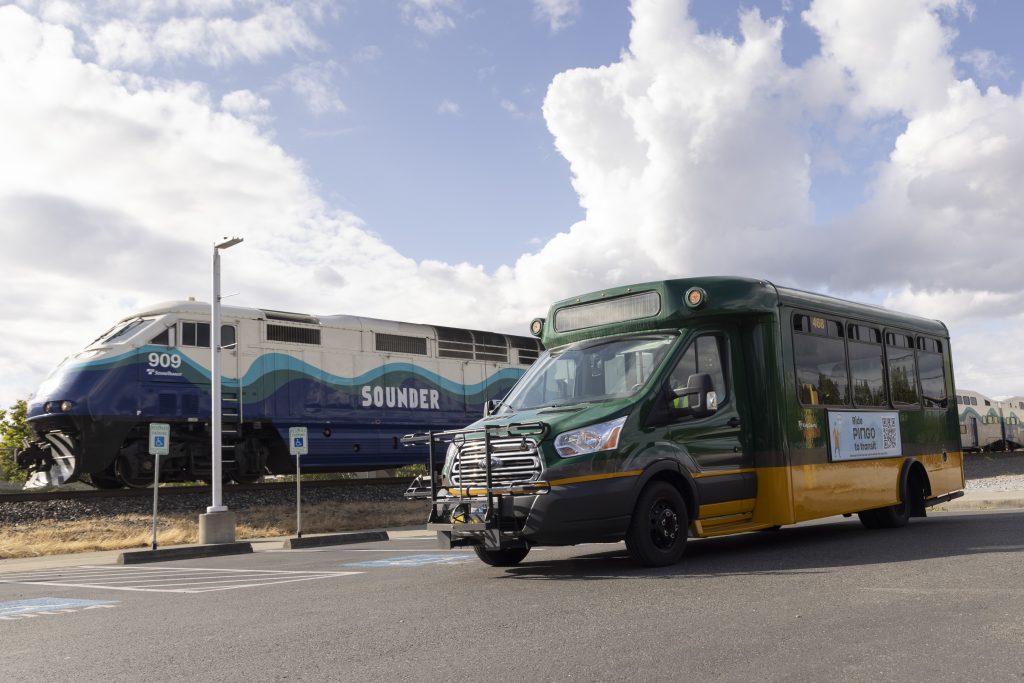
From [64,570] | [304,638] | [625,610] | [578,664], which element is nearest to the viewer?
[578,664]

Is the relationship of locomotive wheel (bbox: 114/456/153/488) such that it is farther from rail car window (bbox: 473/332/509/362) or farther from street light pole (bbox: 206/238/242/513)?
rail car window (bbox: 473/332/509/362)

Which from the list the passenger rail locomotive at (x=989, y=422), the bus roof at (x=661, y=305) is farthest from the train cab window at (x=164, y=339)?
the passenger rail locomotive at (x=989, y=422)

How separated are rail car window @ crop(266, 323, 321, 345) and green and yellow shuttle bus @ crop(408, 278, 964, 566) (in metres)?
11.9

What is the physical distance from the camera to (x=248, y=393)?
68.5ft

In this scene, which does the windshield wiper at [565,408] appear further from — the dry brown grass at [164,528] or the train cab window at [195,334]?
the train cab window at [195,334]

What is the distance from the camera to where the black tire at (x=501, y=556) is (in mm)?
9688

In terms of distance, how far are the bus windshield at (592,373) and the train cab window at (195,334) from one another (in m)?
12.2

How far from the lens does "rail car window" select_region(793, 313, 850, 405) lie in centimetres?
1067

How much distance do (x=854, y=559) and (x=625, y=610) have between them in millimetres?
3602

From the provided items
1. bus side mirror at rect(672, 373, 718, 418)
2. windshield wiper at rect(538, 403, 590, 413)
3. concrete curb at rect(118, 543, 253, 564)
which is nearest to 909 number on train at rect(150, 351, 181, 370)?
concrete curb at rect(118, 543, 253, 564)

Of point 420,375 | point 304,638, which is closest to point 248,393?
point 420,375

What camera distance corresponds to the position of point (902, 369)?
12.7m

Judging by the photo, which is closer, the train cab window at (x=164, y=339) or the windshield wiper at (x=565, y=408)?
the windshield wiper at (x=565, y=408)

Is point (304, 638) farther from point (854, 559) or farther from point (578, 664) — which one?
point (854, 559)
